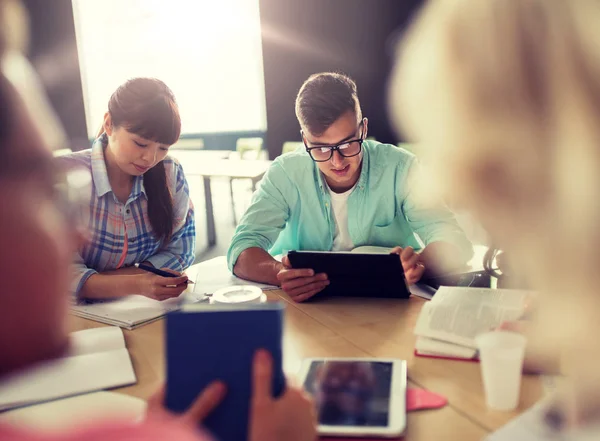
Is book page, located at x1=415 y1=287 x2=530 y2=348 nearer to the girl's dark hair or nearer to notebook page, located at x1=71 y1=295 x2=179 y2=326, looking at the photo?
notebook page, located at x1=71 y1=295 x2=179 y2=326

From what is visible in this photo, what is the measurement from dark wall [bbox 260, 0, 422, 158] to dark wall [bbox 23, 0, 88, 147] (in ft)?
9.75

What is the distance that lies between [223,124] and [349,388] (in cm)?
829

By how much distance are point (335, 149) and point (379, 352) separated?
1000 millimetres

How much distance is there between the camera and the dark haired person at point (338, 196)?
6.73 feet

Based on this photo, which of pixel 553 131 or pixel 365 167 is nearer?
pixel 553 131

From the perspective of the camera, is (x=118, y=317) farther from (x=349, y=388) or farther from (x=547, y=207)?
(x=547, y=207)

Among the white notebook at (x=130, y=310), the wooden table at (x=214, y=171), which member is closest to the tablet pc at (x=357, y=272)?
the white notebook at (x=130, y=310)

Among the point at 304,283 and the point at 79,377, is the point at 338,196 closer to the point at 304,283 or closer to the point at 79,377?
the point at 304,283

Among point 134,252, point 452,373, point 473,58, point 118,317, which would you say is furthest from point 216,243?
point 473,58

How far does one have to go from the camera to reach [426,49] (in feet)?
2.88

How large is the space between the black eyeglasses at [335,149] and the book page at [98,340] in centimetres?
102

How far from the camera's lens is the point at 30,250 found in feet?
1.60

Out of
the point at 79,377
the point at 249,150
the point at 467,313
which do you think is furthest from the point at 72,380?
the point at 249,150

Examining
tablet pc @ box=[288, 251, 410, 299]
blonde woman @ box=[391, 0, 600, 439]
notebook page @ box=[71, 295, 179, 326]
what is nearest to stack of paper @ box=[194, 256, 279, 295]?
notebook page @ box=[71, 295, 179, 326]
